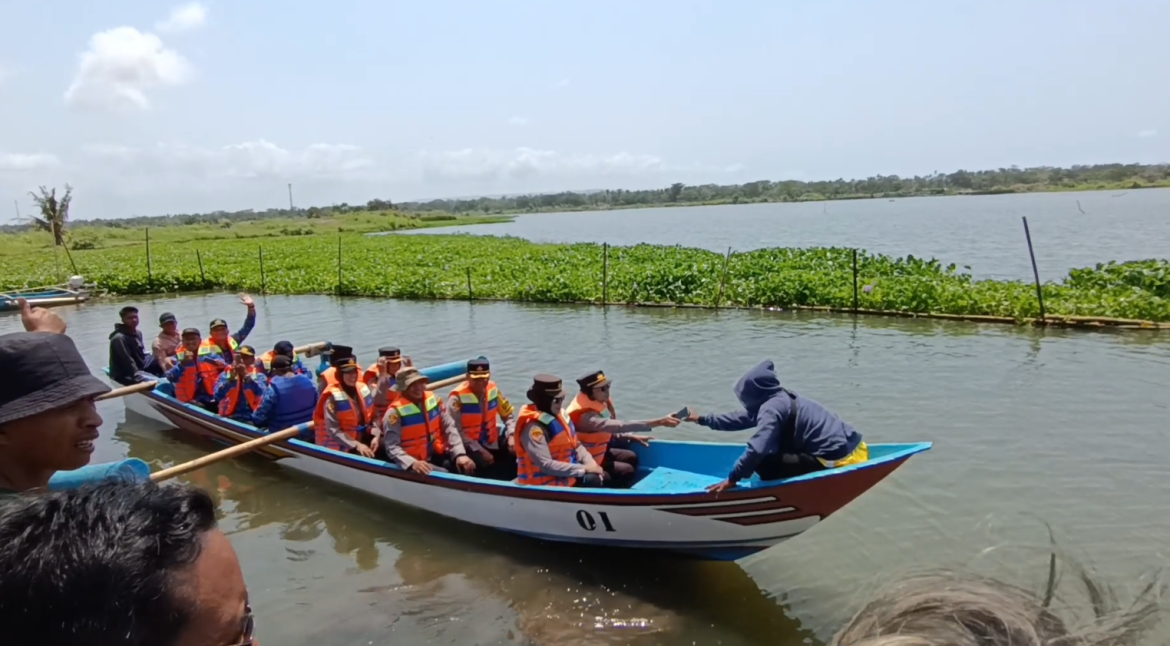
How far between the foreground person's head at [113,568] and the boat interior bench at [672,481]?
5454mm

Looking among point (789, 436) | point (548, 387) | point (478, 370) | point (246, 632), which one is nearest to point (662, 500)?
point (789, 436)

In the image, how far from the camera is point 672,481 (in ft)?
22.5

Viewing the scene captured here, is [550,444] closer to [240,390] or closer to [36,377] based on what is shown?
[36,377]

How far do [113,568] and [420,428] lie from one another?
6.74 m

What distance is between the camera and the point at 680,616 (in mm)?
5973

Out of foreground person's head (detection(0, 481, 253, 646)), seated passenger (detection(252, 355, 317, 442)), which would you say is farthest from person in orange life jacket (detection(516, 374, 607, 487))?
foreground person's head (detection(0, 481, 253, 646))

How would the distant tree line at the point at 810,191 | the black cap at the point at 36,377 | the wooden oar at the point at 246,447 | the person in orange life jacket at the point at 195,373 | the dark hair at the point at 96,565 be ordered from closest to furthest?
the dark hair at the point at 96,565, the black cap at the point at 36,377, the wooden oar at the point at 246,447, the person in orange life jacket at the point at 195,373, the distant tree line at the point at 810,191

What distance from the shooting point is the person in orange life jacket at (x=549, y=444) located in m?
6.64

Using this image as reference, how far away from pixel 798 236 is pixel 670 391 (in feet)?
127

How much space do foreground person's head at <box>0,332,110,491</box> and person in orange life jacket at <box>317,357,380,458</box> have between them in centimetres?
612

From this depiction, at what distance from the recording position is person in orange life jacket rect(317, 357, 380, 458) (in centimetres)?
828

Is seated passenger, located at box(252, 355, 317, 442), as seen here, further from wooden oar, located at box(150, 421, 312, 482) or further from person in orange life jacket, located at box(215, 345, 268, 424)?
person in orange life jacket, located at box(215, 345, 268, 424)

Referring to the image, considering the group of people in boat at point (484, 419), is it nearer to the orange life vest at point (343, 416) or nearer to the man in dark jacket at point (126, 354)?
the orange life vest at point (343, 416)

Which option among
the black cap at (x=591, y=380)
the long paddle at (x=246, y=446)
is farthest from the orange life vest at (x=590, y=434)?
the long paddle at (x=246, y=446)
